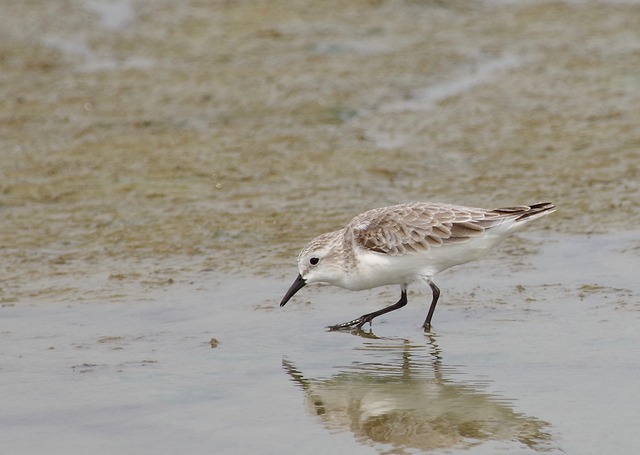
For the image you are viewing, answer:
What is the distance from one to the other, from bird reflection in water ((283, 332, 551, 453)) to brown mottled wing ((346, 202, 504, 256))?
914 millimetres

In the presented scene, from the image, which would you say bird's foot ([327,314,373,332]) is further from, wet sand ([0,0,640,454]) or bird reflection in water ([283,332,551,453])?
bird reflection in water ([283,332,551,453])

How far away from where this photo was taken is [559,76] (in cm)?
1512

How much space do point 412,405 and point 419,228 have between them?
2153 millimetres

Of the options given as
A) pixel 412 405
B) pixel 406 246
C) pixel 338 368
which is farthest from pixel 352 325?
pixel 412 405

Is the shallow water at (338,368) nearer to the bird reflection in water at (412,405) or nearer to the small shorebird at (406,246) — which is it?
the bird reflection in water at (412,405)

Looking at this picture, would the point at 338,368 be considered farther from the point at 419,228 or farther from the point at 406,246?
the point at 419,228

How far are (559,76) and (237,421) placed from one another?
9773mm

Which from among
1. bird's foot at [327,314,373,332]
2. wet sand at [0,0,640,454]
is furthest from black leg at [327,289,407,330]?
wet sand at [0,0,640,454]

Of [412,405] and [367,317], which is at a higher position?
[367,317]

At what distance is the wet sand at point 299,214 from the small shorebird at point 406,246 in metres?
0.37

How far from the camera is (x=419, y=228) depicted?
28.2 ft

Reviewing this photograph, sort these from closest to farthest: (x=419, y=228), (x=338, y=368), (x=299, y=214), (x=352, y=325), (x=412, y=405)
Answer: (x=412, y=405)
(x=338, y=368)
(x=352, y=325)
(x=419, y=228)
(x=299, y=214)

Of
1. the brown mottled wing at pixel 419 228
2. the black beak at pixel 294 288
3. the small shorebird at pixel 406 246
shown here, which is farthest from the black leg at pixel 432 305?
the black beak at pixel 294 288

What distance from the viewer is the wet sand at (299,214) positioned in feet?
21.8
